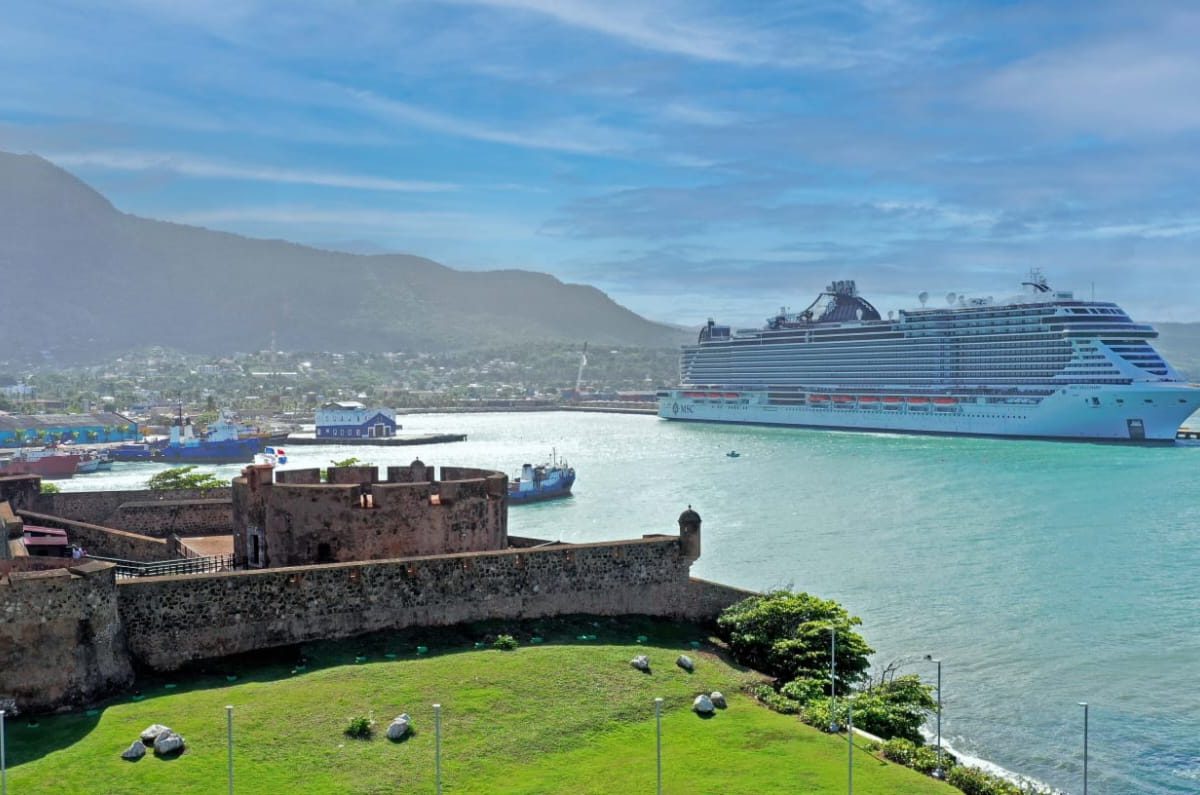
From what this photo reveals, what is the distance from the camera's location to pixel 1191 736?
21.1 meters

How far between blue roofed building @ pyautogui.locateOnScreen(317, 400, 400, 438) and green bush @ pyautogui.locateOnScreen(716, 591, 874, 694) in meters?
106

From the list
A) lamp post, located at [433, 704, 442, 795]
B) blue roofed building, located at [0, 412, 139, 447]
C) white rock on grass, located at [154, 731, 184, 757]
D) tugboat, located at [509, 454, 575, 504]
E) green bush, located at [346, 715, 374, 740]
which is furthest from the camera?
blue roofed building, located at [0, 412, 139, 447]

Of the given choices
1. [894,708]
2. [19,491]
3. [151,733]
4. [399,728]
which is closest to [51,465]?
[19,491]

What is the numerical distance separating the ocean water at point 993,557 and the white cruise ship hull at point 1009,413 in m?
3.10

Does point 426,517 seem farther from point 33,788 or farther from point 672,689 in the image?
point 33,788

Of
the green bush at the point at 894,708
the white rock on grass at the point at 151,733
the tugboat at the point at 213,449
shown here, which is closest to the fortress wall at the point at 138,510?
the white rock on grass at the point at 151,733

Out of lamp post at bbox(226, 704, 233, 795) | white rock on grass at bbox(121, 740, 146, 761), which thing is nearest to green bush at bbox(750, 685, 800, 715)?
lamp post at bbox(226, 704, 233, 795)

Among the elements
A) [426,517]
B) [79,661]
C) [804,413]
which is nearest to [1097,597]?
[426,517]

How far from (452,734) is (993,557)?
29397 millimetres

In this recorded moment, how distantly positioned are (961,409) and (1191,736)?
81981mm

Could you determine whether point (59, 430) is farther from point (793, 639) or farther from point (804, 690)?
point (804, 690)

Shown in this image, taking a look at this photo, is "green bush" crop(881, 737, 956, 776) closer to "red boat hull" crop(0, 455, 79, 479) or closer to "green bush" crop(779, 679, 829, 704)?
"green bush" crop(779, 679, 829, 704)

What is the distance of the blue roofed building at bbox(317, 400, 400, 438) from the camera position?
406 ft

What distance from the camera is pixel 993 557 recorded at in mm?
40250
